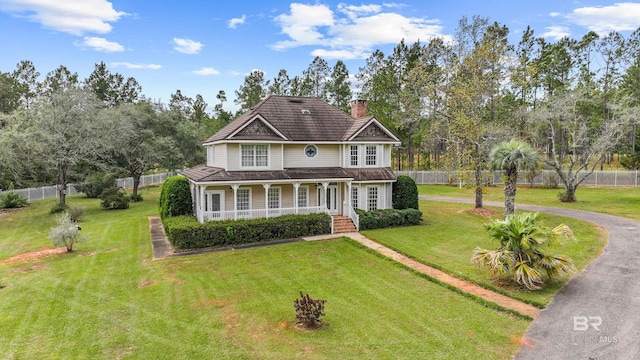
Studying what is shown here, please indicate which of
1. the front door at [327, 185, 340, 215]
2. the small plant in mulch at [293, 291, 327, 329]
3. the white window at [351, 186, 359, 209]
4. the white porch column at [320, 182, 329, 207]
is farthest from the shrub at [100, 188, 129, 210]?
the small plant in mulch at [293, 291, 327, 329]

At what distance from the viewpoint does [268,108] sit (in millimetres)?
25609

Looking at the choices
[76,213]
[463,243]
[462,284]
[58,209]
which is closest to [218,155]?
[76,213]

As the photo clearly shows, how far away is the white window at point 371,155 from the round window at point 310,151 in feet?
12.3

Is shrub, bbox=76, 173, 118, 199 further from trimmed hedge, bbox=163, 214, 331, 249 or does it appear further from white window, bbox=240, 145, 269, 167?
white window, bbox=240, 145, 269, 167

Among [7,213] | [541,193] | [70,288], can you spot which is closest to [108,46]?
[7,213]

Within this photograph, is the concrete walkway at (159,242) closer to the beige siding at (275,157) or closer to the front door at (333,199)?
the beige siding at (275,157)

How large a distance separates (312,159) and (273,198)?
3.84 m

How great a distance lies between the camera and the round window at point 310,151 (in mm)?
24611

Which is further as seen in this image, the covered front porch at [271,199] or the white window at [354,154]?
the white window at [354,154]

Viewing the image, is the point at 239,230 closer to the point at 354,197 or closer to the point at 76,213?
the point at 354,197

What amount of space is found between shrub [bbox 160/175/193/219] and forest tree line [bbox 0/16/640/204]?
10.8 m

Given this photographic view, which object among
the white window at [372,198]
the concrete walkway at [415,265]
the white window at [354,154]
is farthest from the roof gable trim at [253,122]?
the white window at [372,198]

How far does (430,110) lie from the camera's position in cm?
2875

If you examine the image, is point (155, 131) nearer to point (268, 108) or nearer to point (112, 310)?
point (268, 108)
